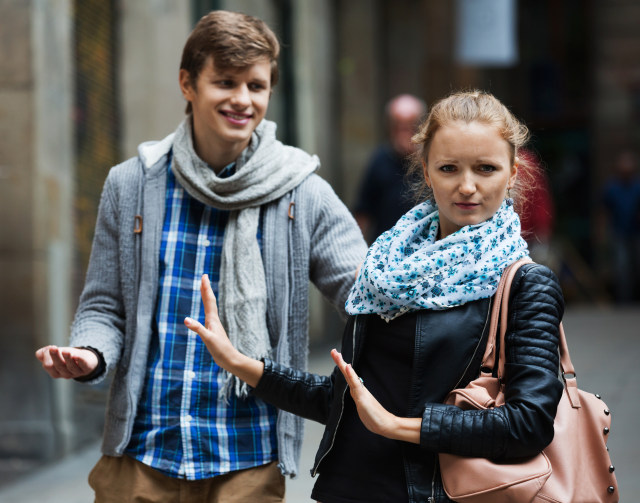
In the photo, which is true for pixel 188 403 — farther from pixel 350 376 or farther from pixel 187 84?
pixel 187 84

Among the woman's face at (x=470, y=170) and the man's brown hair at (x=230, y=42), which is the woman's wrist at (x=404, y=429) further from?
the man's brown hair at (x=230, y=42)

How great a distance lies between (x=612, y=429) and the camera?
7.12m

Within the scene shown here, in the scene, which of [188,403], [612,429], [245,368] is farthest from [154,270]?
[612,429]

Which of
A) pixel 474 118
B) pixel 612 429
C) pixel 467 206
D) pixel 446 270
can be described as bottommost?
pixel 612 429

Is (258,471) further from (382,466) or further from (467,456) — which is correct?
(467,456)

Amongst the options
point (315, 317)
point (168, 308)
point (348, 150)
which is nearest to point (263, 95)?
point (168, 308)

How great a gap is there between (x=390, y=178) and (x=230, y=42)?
4.41 meters

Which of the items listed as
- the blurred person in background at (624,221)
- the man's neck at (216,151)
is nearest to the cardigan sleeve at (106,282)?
the man's neck at (216,151)

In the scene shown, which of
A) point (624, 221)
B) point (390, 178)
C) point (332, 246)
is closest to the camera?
point (332, 246)

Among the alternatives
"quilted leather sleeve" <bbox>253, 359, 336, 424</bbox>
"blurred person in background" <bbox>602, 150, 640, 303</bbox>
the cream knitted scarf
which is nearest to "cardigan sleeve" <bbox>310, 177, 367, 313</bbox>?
the cream knitted scarf

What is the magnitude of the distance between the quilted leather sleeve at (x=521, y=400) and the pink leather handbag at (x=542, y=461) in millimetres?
26

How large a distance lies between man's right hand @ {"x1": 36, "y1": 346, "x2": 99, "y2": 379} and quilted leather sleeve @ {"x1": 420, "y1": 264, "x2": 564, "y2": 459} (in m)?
1.05

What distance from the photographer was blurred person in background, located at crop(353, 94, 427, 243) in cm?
728

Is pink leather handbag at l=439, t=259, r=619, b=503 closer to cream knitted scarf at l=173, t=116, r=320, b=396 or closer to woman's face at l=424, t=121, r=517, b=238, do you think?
woman's face at l=424, t=121, r=517, b=238
